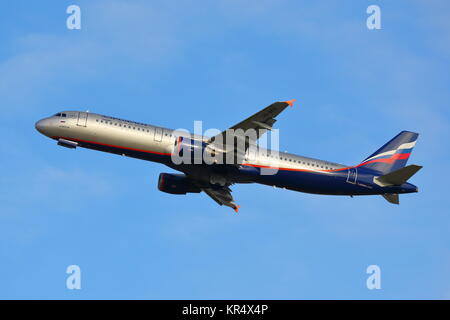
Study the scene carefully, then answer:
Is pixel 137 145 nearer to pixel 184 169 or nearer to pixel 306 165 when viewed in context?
pixel 184 169

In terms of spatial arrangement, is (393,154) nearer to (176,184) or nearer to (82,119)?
(176,184)

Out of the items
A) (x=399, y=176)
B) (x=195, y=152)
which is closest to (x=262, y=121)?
(x=195, y=152)

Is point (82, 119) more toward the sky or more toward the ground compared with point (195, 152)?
more toward the sky

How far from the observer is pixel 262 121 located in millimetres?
60562

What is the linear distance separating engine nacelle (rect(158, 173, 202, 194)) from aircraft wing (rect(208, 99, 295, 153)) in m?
8.94

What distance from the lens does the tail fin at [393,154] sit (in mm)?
71500

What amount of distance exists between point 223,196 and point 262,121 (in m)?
13.8

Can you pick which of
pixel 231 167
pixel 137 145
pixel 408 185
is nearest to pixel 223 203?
pixel 231 167

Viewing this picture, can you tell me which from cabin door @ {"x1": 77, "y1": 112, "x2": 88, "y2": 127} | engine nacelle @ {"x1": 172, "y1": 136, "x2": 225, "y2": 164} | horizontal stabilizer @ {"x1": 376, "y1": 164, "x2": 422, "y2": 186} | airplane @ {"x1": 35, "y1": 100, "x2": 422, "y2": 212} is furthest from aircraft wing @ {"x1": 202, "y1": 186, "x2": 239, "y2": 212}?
horizontal stabilizer @ {"x1": 376, "y1": 164, "x2": 422, "y2": 186}

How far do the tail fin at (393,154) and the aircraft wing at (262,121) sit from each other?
14977 mm

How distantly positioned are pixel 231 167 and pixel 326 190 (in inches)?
400

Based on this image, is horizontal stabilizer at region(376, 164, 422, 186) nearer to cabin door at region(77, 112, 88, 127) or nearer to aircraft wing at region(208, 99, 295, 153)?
aircraft wing at region(208, 99, 295, 153)

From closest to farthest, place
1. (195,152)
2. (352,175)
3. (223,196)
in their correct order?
1. (195,152)
2. (352,175)
3. (223,196)

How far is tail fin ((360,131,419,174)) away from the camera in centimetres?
7150
